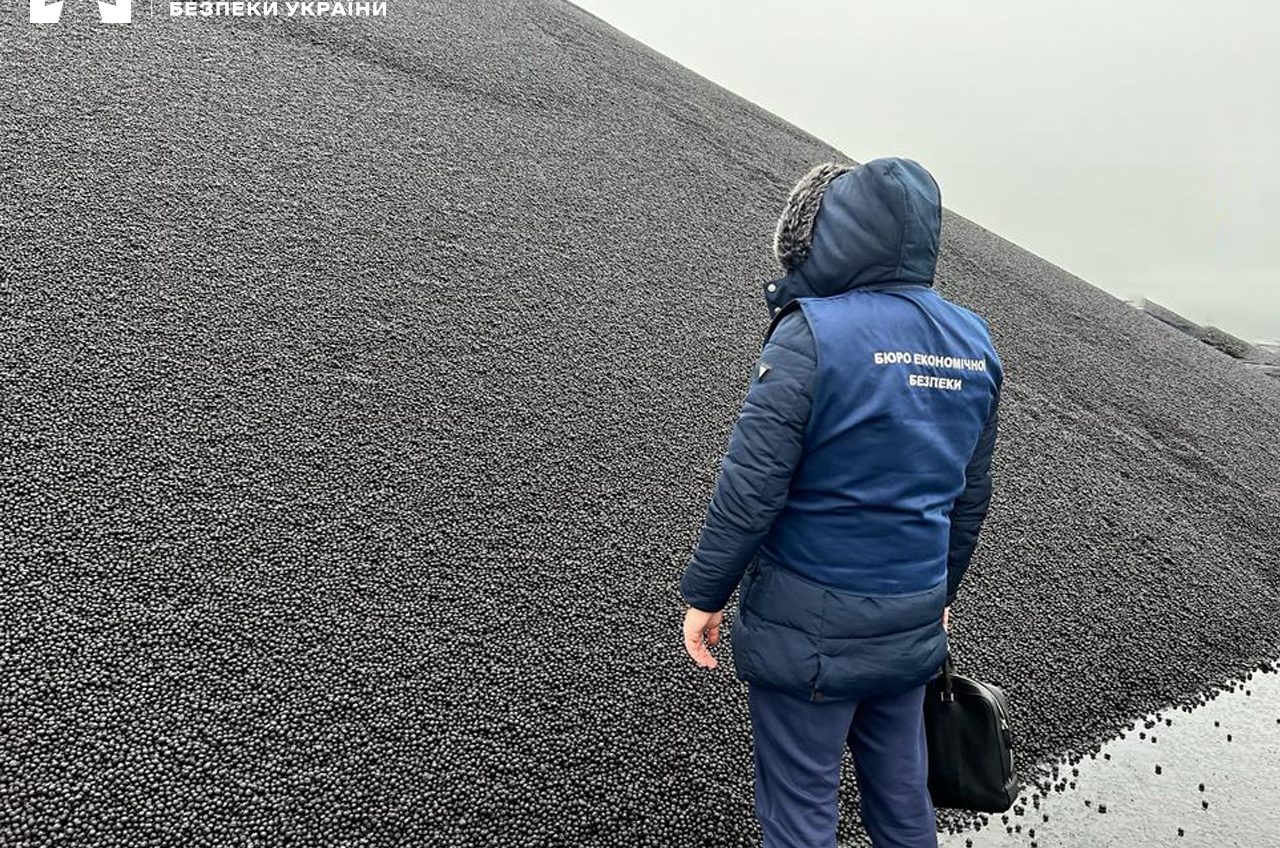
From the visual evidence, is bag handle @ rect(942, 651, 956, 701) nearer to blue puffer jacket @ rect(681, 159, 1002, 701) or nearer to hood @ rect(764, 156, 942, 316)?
blue puffer jacket @ rect(681, 159, 1002, 701)

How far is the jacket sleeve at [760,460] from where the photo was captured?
139 centimetres

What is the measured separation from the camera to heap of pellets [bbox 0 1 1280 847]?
6.63ft

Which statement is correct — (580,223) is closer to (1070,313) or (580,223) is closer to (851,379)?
(851,379)

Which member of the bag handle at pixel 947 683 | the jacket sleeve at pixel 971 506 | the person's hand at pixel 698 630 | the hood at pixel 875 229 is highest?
the hood at pixel 875 229

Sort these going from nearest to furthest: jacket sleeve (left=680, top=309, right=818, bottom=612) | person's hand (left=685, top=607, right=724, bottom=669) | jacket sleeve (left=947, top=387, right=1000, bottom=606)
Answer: jacket sleeve (left=680, top=309, right=818, bottom=612) < person's hand (left=685, top=607, right=724, bottom=669) < jacket sleeve (left=947, top=387, right=1000, bottom=606)

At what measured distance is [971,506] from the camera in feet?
5.58

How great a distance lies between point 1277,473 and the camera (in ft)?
15.8

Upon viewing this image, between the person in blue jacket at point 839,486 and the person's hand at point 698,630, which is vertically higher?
the person in blue jacket at point 839,486

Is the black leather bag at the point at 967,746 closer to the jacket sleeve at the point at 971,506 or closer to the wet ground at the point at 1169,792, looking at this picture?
the jacket sleeve at the point at 971,506

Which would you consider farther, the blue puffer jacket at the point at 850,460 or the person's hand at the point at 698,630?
the person's hand at the point at 698,630

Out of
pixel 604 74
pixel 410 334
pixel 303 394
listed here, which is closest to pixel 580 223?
pixel 410 334
